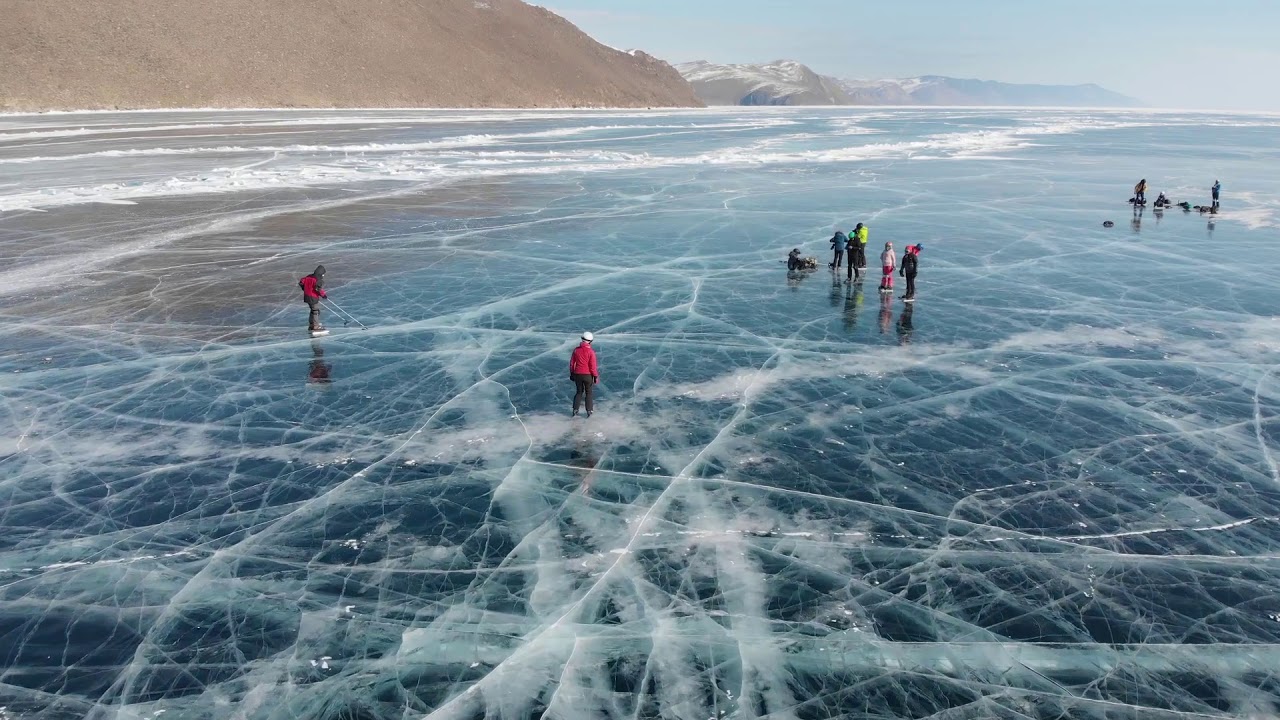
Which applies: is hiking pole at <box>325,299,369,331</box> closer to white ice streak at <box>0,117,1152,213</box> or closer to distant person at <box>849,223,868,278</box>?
distant person at <box>849,223,868,278</box>

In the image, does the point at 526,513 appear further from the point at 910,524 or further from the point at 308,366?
the point at 308,366

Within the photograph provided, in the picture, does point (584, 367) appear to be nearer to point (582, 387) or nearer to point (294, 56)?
point (582, 387)

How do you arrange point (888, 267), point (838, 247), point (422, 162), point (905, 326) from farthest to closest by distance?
point (422, 162), point (838, 247), point (888, 267), point (905, 326)

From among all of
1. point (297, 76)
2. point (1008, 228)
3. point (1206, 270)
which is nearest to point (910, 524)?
point (1206, 270)

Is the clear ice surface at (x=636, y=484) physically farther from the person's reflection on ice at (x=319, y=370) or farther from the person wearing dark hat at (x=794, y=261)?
the person wearing dark hat at (x=794, y=261)

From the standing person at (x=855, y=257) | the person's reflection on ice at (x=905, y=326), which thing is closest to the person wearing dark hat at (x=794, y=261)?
the standing person at (x=855, y=257)

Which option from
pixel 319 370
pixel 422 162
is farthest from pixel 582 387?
pixel 422 162
